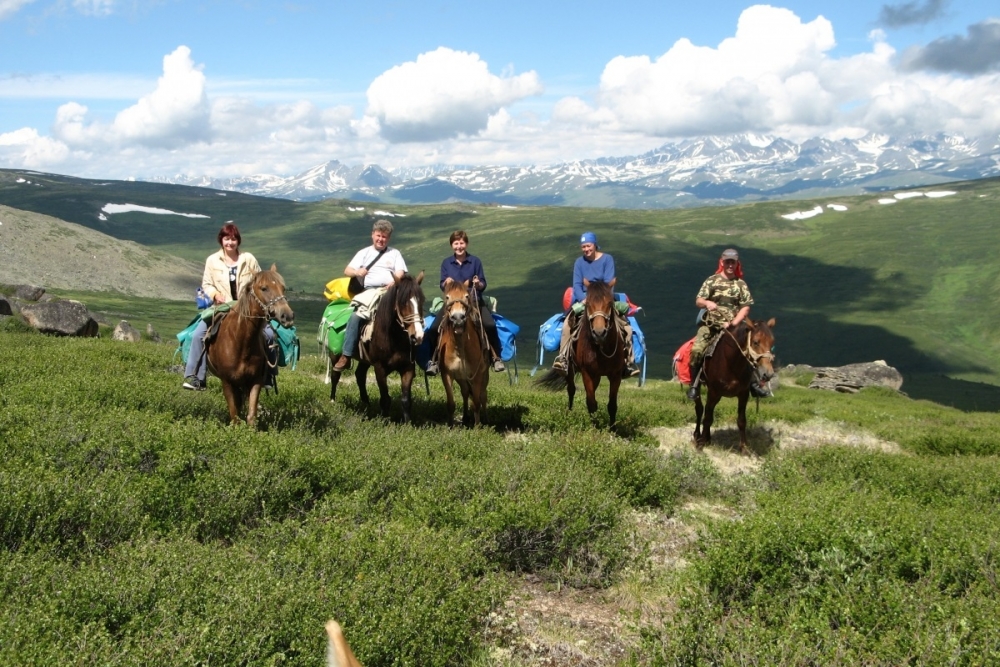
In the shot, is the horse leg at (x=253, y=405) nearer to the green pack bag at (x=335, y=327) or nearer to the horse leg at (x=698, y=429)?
the green pack bag at (x=335, y=327)

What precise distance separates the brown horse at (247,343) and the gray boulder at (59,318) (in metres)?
20.2

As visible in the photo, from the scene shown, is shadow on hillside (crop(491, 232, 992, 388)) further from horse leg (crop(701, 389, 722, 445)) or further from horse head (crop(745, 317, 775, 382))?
horse head (crop(745, 317, 775, 382))

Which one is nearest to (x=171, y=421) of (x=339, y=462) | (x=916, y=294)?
(x=339, y=462)

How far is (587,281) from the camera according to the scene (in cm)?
1388

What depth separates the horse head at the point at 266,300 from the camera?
10.4m

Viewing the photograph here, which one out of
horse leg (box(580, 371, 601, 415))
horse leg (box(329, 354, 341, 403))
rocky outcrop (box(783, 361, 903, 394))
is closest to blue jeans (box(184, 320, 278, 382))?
horse leg (box(329, 354, 341, 403))

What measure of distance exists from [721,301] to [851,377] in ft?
129

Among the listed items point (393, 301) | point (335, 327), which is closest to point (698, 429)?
point (393, 301)

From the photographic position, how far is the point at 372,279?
13805mm

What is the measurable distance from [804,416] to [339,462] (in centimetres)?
1287

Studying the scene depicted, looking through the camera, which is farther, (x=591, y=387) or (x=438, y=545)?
(x=591, y=387)

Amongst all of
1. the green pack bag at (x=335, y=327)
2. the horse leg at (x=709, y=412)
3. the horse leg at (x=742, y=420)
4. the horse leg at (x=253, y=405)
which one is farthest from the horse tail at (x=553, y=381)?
the horse leg at (x=253, y=405)

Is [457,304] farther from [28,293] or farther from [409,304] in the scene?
[28,293]

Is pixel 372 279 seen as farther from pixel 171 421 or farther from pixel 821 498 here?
pixel 821 498
